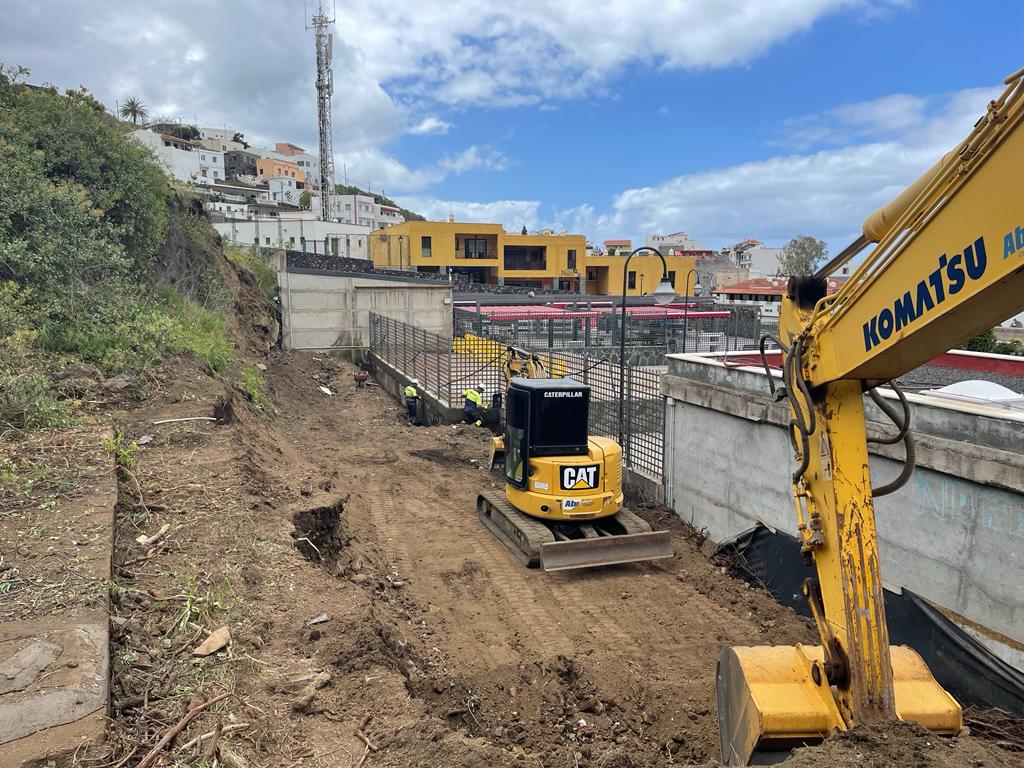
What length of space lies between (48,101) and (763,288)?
5907 centimetres

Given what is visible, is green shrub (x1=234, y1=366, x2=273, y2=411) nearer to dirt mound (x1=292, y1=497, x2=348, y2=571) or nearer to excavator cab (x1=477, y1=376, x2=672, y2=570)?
dirt mound (x1=292, y1=497, x2=348, y2=571)

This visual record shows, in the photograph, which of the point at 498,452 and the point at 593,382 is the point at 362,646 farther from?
the point at 593,382

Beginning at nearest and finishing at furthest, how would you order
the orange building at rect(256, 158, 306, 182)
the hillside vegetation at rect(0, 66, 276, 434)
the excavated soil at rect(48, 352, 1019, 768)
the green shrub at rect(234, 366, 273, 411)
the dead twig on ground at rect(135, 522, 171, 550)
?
the excavated soil at rect(48, 352, 1019, 768) < the dead twig on ground at rect(135, 522, 171, 550) < the hillside vegetation at rect(0, 66, 276, 434) < the green shrub at rect(234, 366, 273, 411) < the orange building at rect(256, 158, 306, 182)

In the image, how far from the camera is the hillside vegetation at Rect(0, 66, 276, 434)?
947 cm

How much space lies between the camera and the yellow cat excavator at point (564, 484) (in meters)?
8.88

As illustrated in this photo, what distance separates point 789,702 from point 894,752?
72 cm

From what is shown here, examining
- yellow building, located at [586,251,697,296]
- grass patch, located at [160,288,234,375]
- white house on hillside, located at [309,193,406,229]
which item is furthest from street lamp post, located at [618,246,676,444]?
white house on hillside, located at [309,193,406,229]

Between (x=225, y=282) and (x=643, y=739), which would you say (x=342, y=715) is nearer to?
(x=643, y=739)

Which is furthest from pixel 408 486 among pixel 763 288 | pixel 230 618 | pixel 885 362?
pixel 763 288

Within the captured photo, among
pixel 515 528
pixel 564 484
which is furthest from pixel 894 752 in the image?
pixel 515 528

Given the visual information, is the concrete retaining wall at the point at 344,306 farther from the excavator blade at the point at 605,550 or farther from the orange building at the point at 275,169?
the orange building at the point at 275,169

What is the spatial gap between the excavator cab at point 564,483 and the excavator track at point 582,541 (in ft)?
0.04

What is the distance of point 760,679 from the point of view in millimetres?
4176

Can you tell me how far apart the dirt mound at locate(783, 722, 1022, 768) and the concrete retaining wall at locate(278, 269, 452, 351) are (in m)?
27.7
